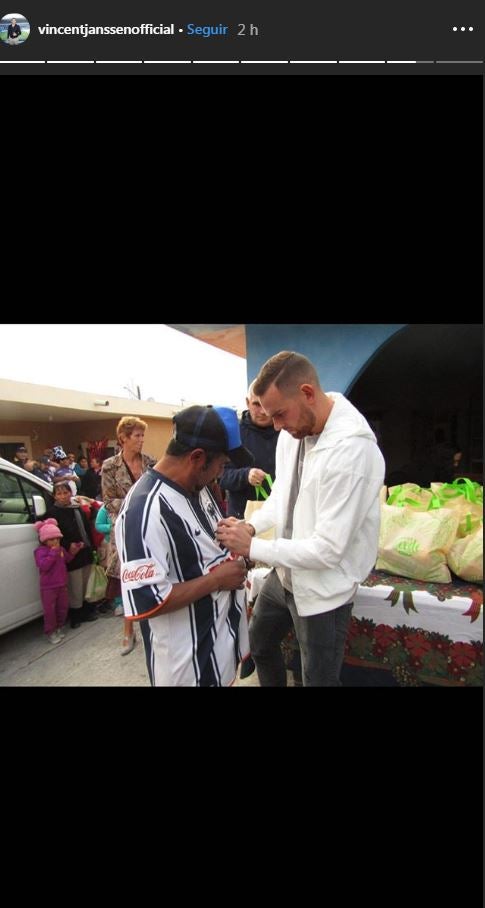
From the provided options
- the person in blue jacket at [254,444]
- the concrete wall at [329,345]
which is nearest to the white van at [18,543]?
the person in blue jacket at [254,444]

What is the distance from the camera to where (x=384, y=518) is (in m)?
1.52

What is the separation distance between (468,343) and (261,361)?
3.47ft

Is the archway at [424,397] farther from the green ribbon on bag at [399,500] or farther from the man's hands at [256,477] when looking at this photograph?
the man's hands at [256,477]

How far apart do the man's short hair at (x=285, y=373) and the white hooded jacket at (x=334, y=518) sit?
0.16 m

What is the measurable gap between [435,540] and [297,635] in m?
0.73

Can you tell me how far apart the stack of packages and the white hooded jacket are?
0.42 metres

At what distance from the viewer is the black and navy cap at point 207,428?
842mm

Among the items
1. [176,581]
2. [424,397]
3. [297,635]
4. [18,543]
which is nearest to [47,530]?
[18,543]

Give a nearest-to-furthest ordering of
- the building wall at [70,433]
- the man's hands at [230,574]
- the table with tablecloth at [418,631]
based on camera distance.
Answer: the man's hands at [230,574], the table with tablecloth at [418,631], the building wall at [70,433]

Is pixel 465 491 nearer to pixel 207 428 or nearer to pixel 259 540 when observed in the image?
pixel 259 540

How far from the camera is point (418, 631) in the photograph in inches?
53.9
